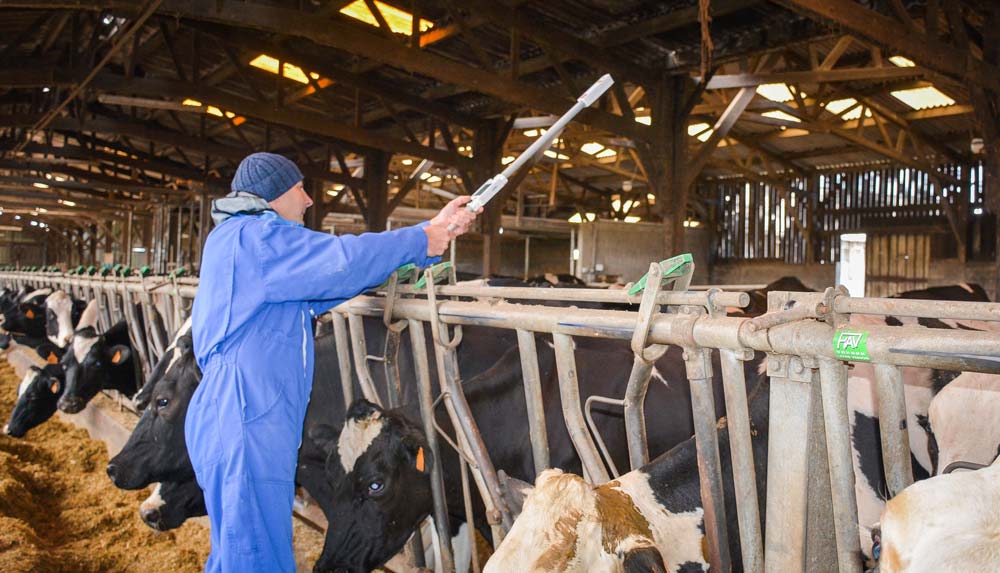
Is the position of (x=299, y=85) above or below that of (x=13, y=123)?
above

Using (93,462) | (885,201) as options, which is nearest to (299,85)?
(93,462)

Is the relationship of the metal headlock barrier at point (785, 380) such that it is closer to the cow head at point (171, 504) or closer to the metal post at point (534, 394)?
the metal post at point (534, 394)

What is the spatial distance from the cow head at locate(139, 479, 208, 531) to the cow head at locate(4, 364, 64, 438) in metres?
3.63

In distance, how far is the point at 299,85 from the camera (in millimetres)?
11922

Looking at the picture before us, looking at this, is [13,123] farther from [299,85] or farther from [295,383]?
[295,383]

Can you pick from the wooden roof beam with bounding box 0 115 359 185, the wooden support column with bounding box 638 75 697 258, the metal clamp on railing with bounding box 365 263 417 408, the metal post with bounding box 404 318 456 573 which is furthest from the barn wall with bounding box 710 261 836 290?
the metal post with bounding box 404 318 456 573

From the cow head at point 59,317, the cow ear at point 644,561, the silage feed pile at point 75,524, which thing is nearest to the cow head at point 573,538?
the cow ear at point 644,561

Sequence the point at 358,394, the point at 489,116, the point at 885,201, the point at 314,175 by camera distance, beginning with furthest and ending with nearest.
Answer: the point at 885,201 → the point at 314,175 → the point at 489,116 → the point at 358,394

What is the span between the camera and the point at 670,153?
28.9 ft

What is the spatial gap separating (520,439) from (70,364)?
5392mm

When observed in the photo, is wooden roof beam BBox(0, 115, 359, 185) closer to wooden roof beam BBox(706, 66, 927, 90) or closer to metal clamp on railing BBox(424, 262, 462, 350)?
wooden roof beam BBox(706, 66, 927, 90)

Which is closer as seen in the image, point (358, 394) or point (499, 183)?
point (499, 183)

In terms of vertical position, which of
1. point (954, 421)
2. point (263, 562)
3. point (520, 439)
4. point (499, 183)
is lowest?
point (263, 562)

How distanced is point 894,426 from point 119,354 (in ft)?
21.9
